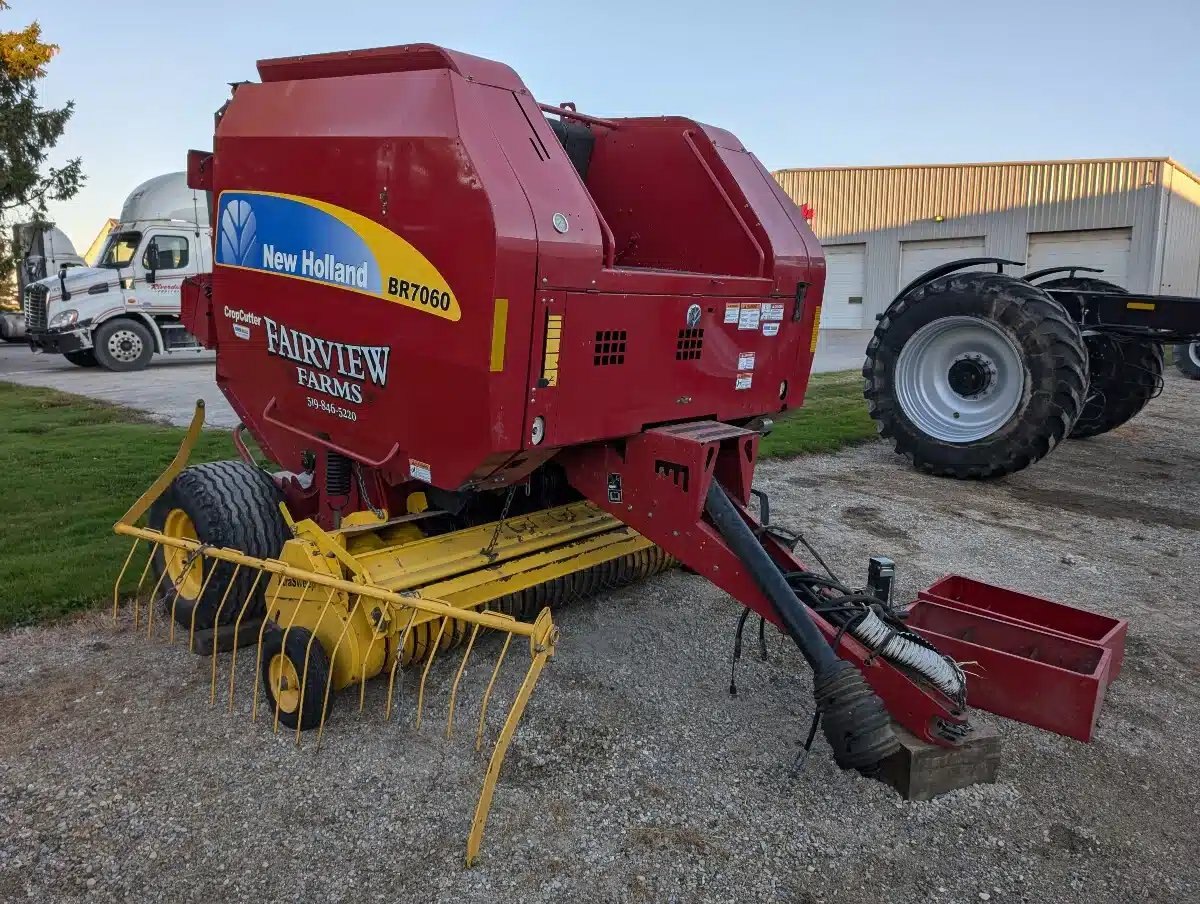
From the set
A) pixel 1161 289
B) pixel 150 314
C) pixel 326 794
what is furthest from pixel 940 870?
pixel 1161 289

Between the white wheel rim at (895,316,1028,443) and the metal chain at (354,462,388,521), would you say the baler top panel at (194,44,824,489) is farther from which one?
the white wheel rim at (895,316,1028,443)

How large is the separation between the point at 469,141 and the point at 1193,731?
11.1 feet

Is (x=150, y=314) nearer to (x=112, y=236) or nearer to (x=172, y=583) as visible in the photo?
(x=112, y=236)

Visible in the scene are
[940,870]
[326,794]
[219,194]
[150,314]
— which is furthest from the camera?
[150,314]

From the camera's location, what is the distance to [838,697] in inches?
107

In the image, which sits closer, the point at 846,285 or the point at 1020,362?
the point at 1020,362

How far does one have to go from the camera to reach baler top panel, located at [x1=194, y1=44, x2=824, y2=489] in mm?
3027

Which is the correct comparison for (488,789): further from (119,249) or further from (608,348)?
(119,249)

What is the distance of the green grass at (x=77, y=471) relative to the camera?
4.34 meters

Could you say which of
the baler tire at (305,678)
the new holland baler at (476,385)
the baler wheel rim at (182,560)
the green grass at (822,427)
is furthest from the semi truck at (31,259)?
the baler tire at (305,678)

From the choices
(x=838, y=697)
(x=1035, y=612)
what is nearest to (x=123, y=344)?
(x=1035, y=612)

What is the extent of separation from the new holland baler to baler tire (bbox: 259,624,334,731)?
0.01m

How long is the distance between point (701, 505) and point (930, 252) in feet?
78.8

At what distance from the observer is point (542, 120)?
130 inches
